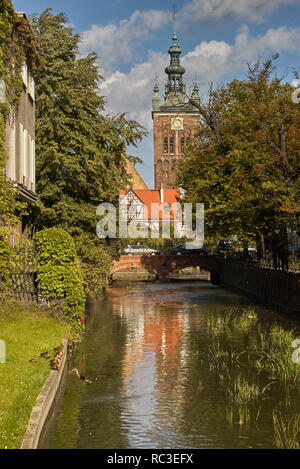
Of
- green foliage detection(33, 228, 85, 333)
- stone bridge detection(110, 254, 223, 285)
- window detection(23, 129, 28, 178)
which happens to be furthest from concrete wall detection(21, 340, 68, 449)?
stone bridge detection(110, 254, 223, 285)

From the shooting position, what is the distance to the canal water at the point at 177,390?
1205 centimetres

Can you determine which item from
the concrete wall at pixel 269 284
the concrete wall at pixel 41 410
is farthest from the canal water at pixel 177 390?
the concrete wall at pixel 269 284

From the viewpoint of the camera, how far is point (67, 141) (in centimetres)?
3519

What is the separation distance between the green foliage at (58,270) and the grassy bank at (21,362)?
2.24 feet

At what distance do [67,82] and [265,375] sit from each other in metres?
23.1

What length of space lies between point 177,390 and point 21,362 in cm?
366

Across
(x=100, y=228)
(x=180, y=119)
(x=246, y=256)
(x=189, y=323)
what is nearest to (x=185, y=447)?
(x=189, y=323)

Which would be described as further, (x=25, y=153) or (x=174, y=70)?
(x=174, y=70)

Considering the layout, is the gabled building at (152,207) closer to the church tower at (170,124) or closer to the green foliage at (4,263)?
the church tower at (170,124)

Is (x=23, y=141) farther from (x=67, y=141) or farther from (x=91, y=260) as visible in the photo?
(x=91, y=260)

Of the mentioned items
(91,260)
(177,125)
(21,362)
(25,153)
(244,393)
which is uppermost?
(177,125)

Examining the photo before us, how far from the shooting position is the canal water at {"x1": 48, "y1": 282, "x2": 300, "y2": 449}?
12.0 m

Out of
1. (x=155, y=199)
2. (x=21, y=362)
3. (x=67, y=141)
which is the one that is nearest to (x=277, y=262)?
(x=67, y=141)

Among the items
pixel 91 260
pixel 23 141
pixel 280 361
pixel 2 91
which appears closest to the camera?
pixel 280 361
